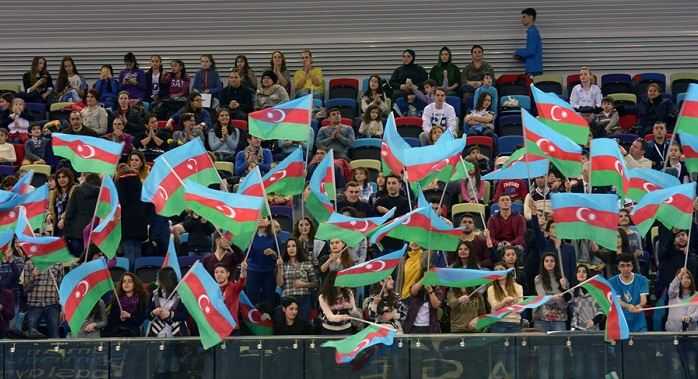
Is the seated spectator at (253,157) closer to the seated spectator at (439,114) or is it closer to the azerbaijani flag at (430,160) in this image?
the seated spectator at (439,114)

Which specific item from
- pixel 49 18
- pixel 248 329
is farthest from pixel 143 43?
pixel 248 329

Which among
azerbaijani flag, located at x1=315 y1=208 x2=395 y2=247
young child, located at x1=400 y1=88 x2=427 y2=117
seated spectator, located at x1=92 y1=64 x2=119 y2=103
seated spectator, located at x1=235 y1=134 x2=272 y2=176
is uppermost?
seated spectator, located at x1=92 y1=64 x2=119 y2=103

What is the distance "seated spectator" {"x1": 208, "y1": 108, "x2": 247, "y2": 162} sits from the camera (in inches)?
865

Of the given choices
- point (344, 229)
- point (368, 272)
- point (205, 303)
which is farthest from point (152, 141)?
point (368, 272)

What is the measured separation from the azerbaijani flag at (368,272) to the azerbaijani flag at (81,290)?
9.11 ft

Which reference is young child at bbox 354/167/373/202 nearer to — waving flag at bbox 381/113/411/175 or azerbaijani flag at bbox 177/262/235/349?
waving flag at bbox 381/113/411/175

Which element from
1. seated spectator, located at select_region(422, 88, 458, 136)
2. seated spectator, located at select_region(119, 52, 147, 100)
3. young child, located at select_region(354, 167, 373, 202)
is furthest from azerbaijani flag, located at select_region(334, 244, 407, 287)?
seated spectator, located at select_region(119, 52, 147, 100)

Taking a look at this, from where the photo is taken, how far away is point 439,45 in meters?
26.7

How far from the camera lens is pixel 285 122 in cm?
1912

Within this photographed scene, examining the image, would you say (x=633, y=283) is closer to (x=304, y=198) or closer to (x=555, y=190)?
(x=555, y=190)

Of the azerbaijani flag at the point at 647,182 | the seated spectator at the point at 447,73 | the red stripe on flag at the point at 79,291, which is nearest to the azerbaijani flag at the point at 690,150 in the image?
the azerbaijani flag at the point at 647,182

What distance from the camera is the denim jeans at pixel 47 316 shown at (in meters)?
17.5

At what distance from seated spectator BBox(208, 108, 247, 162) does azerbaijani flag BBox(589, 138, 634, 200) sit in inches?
252

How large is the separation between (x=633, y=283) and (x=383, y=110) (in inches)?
298
